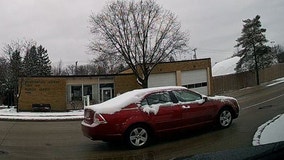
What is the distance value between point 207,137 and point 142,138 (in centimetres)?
174

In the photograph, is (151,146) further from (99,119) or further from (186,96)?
(186,96)

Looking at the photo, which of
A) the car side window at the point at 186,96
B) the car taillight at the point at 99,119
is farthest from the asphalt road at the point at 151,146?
the car side window at the point at 186,96

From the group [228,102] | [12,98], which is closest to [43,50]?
[12,98]

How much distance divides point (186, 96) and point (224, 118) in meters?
1.45

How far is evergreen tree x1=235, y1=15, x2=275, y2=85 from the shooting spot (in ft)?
152

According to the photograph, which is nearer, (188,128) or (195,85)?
(188,128)

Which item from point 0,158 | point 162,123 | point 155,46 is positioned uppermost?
point 155,46

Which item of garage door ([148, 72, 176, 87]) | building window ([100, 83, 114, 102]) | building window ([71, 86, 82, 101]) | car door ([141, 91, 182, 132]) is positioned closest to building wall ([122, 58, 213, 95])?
garage door ([148, 72, 176, 87])

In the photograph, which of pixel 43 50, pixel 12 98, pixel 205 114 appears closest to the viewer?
pixel 205 114

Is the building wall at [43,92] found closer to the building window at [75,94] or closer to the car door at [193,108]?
the building window at [75,94]

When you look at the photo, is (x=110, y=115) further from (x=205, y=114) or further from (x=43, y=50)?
(x=43, y=50)

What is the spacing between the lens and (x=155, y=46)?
126ft

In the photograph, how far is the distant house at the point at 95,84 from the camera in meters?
36.7

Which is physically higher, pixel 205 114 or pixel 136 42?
pixel 136 42
